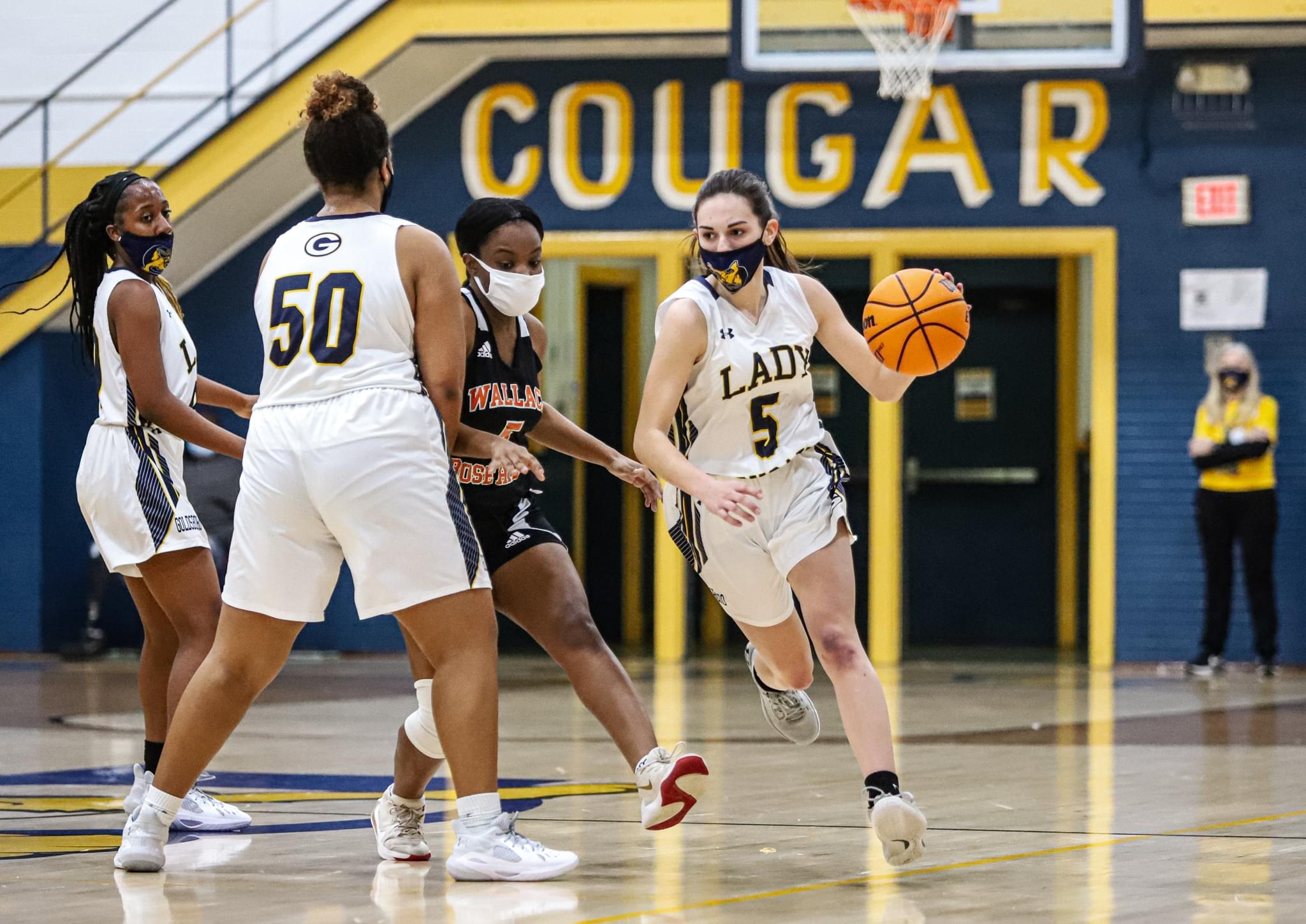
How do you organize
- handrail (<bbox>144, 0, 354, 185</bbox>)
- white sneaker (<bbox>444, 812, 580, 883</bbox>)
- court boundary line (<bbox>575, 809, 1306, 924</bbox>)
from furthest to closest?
handrail (<bbox>144, 0, 354, 185</bbox>)
white sneaker (<bbox>444, 812, 580, 883</bbox>)
court boundary line (<bbox>575, 809, 1306, 924</bbox>)

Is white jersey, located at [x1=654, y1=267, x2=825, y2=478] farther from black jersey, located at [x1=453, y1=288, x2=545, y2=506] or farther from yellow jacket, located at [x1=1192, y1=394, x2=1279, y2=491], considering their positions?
yellow jacket, located at [x1=1192, y1=394, x2=1279, y2=491]

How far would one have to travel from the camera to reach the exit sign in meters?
12.6

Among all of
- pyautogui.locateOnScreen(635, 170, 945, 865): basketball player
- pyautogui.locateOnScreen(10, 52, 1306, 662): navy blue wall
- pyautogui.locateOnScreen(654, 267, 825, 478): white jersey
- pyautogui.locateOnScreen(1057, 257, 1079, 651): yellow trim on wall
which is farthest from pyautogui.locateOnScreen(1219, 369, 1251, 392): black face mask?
pyautogui.locateOnScreen(654, 267, 825, 478): white jersey

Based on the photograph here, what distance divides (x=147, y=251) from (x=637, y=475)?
168 centimetres

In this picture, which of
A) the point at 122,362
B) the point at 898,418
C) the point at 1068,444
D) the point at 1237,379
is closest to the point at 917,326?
the point at 122,362

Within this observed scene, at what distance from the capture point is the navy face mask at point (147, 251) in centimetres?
559

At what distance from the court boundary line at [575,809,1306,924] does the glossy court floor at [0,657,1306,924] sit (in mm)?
13

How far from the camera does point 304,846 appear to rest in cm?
514

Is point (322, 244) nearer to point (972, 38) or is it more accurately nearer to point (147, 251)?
point (147, 251)

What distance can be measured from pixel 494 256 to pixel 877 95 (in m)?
8.24

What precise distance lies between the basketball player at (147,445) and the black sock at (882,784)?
1.94m

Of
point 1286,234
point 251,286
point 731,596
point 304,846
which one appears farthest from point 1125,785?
point 251,286

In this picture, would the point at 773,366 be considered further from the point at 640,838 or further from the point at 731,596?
the point at 640,838

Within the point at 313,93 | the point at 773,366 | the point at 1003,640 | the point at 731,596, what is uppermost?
the point at 313,93
